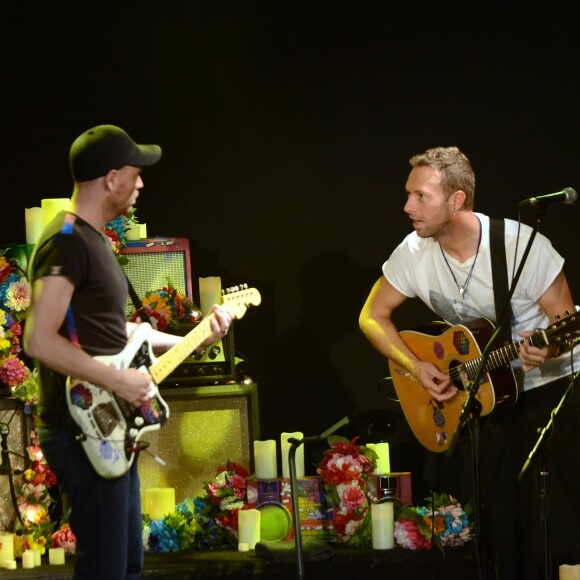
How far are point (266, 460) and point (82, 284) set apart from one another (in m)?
1.99

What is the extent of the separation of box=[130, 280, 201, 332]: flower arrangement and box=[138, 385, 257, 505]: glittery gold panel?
1.13 feet

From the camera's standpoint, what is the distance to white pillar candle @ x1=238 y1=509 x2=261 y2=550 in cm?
483

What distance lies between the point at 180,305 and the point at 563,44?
234cm

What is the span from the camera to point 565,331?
13.2ft

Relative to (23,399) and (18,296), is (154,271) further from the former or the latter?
(23,399)

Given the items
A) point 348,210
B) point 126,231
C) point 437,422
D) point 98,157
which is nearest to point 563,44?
point 348,210

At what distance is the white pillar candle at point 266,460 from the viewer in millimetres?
4977

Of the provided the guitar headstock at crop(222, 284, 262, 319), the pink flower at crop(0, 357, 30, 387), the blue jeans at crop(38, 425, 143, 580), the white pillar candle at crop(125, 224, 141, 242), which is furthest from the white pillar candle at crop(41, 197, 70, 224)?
the blue jeans at crop(38, 425, 143, 580)

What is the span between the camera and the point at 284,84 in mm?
5602

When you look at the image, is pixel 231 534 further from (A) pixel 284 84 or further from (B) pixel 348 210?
(A) pixel 284 84

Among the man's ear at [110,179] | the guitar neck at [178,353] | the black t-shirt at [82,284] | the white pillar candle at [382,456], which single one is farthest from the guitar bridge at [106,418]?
the white pillar candle at [382,456]

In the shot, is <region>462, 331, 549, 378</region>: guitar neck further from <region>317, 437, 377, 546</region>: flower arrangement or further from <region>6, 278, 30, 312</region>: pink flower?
<region>6, 278, 30, 312</region>: pink flower

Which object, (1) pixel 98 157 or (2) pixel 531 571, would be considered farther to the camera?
(2) pixel 531 571

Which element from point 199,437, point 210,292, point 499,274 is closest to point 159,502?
point 199,437
